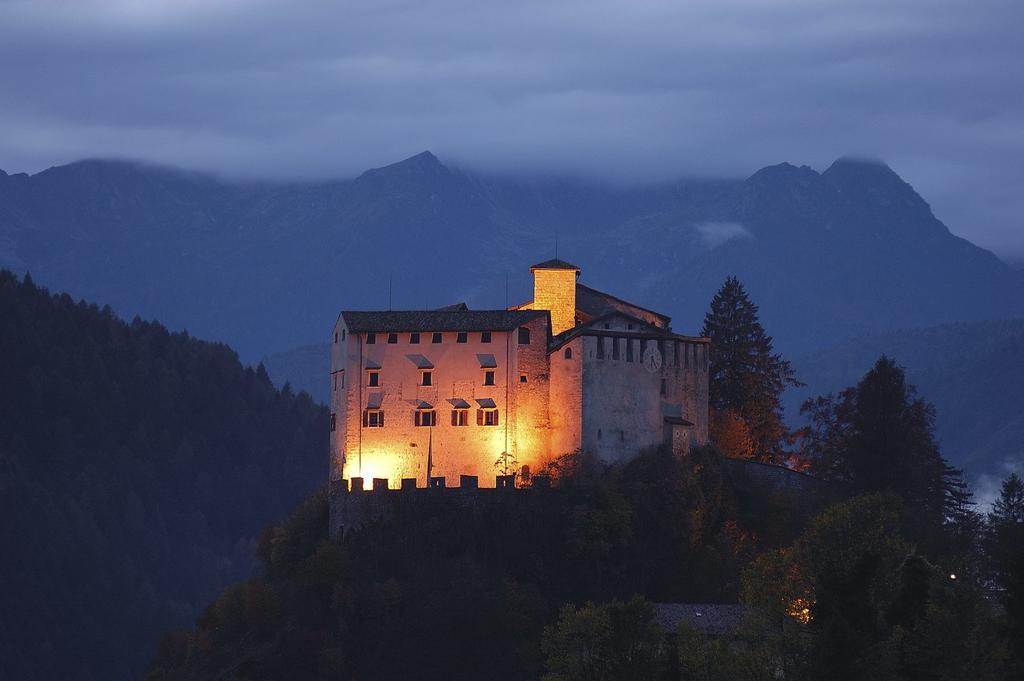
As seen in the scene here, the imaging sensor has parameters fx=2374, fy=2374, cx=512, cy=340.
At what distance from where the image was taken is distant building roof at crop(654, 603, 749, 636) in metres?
86.3

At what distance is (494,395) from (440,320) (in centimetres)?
407

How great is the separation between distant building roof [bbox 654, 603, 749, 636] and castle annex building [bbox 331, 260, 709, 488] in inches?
412

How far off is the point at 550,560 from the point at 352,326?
13127mm

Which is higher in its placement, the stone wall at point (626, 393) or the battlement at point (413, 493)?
the stone wall at point (626, 393)

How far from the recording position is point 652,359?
328 feet

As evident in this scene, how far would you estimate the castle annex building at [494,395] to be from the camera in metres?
98.7

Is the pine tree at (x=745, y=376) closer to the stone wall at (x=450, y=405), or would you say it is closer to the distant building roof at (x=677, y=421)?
the distant building roof at (x=677, y=421)

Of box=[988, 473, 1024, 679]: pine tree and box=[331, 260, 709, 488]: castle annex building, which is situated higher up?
box=[331, 260, 709, 488]: castle annex building

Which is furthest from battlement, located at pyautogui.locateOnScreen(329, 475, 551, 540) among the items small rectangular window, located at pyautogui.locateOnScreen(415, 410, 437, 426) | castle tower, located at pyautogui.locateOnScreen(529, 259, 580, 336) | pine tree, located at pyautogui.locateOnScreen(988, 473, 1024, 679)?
pine tree, located at pyautogui.locateOnScreen(988, 473, 1024, 679)

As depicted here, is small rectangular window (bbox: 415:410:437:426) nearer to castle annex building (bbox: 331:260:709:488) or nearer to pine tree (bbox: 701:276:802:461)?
castle annex building (bbox: 331:260:709:488)

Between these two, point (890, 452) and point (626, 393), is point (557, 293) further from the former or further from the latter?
point (890, 452)

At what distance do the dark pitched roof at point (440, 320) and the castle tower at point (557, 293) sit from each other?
2.03 m

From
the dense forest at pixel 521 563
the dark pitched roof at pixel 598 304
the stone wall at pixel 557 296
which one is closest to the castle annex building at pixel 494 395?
the dense forest at pixel 521 563

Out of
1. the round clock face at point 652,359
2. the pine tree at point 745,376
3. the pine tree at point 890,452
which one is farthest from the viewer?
the pine tree at point 745,376
